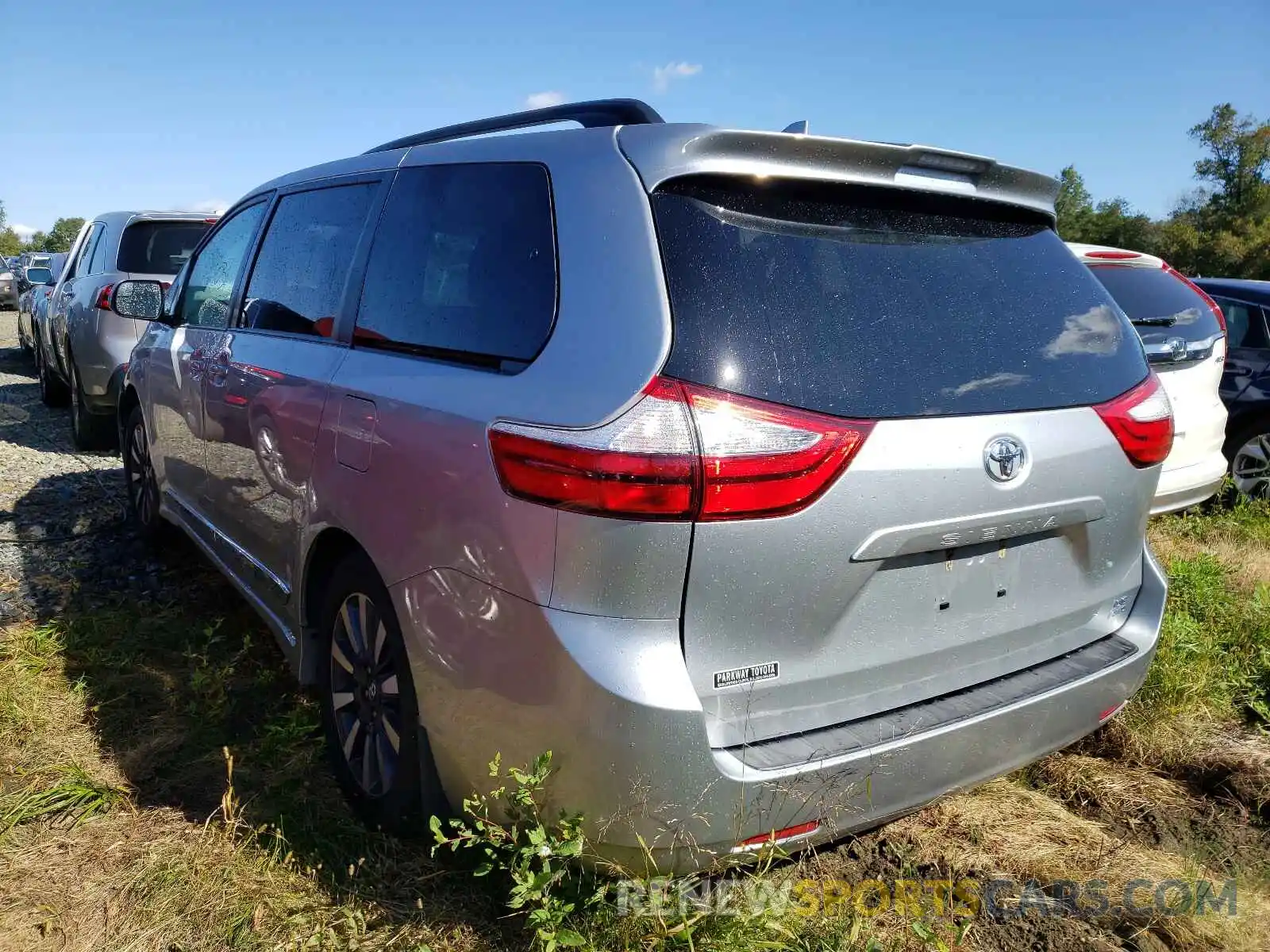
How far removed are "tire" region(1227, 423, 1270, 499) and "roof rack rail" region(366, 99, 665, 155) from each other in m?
5.51

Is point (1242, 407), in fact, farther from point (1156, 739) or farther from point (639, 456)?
point (639, 456)

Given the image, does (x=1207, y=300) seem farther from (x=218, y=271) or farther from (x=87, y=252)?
(x=87, y=252)

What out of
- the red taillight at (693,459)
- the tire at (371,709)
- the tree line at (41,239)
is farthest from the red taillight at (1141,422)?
the tree line at (41,239)

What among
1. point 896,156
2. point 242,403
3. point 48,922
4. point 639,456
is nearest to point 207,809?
point 48,922

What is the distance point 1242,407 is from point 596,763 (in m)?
6.12

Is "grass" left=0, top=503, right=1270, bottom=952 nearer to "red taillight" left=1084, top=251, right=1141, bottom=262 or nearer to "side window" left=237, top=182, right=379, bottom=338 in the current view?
"side window" left=237, top=182, right=379, bottom=338

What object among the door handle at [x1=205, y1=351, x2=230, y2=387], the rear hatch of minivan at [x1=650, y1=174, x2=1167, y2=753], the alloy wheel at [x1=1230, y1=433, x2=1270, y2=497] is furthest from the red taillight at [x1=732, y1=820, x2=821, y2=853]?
the alloy wheel at [x1=1230, y1=433, x2=1270, y2=497]

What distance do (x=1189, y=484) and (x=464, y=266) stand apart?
4257 millimetres

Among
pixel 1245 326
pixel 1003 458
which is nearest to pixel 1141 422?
pixel 1003 458

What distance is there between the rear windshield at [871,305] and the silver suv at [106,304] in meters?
6.29

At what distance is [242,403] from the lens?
11.5 ft

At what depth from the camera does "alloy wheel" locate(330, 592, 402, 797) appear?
8.48ft

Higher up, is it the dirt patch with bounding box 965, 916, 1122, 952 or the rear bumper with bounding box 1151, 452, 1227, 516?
the rear bumper with bounding box 1151, 452, 1227, 516

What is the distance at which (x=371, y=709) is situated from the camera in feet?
8.89
